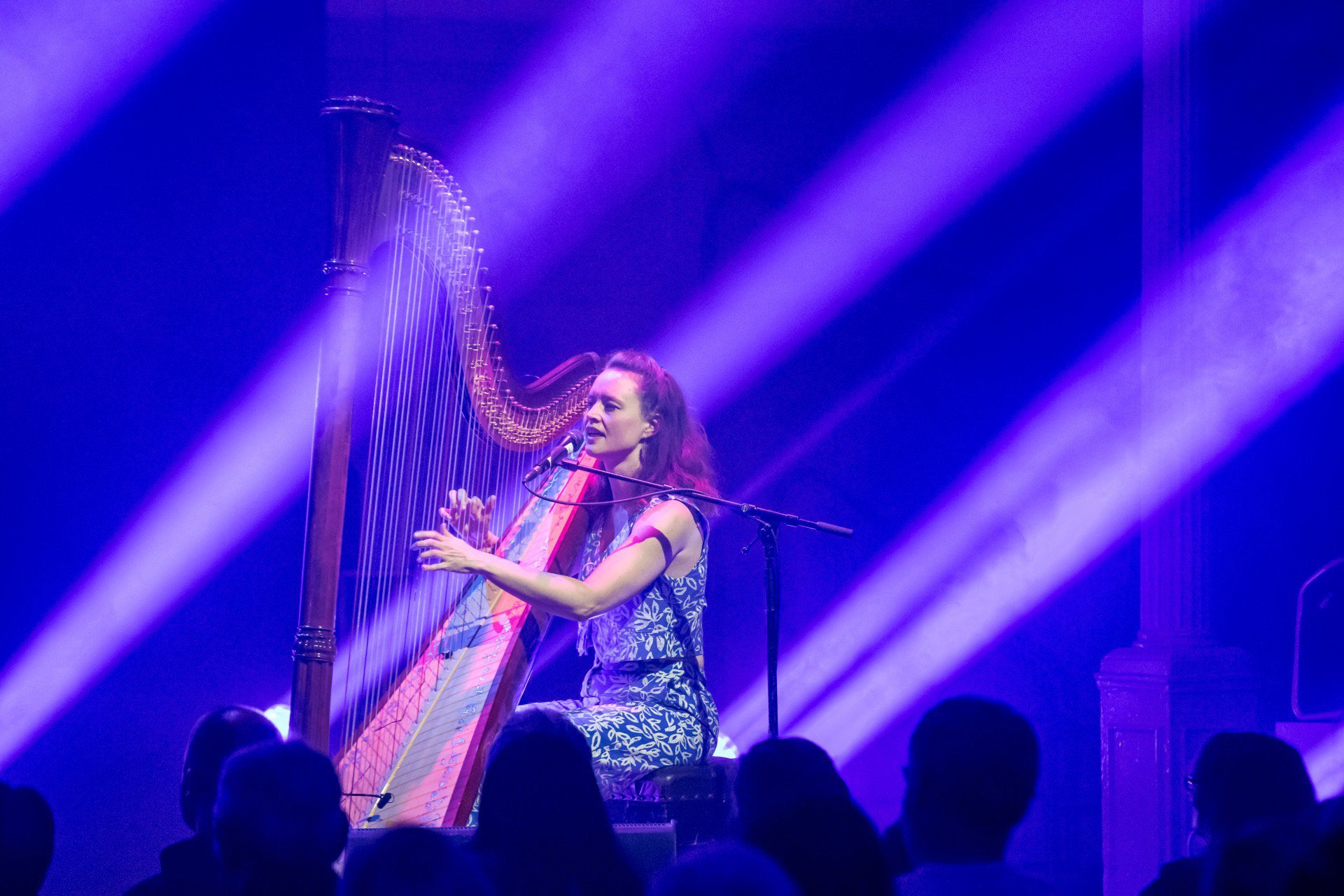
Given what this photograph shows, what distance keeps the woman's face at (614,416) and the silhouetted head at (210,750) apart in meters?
1.33

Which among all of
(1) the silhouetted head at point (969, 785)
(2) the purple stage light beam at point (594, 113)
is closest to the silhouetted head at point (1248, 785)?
(1) the silhouetted head at point (969, 785)

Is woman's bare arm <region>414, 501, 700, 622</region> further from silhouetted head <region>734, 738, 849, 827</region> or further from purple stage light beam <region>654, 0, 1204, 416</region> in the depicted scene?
purple stage light beam <region>654, 0, 1204, 416</region>

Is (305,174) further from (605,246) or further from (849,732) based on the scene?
(849,732)

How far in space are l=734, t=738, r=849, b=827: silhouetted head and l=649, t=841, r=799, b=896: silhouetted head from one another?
1.57 feet

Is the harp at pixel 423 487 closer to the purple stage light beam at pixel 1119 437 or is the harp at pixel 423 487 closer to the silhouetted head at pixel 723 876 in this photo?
the silhouetted head at pixel 723 876

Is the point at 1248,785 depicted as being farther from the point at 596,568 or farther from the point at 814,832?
the point at 596,568

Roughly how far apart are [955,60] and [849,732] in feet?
7.35

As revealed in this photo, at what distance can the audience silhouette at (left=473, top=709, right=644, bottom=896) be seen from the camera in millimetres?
1489

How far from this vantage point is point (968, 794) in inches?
62.5

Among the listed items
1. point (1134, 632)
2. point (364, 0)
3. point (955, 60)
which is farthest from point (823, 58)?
point (1134, 632)

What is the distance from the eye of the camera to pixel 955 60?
458 cm

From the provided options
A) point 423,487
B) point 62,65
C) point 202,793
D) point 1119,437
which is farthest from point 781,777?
point 1119,437

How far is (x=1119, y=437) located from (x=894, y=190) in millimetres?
1082

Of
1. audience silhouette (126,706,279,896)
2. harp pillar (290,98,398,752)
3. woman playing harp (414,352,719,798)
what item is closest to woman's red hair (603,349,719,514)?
woman playing harp (414,352,719,798)
